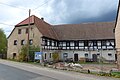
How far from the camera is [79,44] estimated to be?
3750 centimetres

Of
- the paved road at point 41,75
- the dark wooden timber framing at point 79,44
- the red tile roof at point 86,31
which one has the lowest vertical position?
the paved road at point 41,75

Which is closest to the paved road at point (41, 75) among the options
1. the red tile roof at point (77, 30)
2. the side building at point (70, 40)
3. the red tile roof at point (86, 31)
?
the side building at point (70, 40)

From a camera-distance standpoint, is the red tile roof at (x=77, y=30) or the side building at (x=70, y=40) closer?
the side building at (x=70, y=40)

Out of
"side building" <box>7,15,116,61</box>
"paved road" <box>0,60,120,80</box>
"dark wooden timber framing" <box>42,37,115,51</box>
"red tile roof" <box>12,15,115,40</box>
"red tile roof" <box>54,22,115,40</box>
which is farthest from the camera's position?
"red tile roof" <box>54,22,115,40</box>

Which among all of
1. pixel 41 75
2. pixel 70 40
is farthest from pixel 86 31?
pixel 41 75

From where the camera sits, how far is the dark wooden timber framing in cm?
3478

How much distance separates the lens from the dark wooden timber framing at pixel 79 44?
114 feet

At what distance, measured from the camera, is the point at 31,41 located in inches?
1334

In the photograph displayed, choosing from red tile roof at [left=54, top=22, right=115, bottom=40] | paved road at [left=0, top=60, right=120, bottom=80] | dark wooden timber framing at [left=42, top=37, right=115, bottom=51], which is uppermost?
red tile roof at [left=54, top=22, right=115, bottom=40]

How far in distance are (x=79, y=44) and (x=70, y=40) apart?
7.52ft

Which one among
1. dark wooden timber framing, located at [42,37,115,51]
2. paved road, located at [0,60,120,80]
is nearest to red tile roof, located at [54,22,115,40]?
dark wooden timber framing, located at [42,37,115,51]

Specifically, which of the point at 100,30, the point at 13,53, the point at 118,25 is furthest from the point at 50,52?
the point at 118,25

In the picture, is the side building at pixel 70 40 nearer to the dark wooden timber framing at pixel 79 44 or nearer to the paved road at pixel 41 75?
the dark wooden timber framing at pixel 79 44

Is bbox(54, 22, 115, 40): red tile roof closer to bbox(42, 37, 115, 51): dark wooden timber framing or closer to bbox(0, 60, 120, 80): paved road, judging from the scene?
bbox(42, 37, 115, 51): dark wooden timber framing
